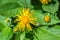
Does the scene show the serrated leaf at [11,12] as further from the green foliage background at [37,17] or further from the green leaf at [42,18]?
the green leaf at [42,18]

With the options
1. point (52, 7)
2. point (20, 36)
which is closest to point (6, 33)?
point (20, 36)

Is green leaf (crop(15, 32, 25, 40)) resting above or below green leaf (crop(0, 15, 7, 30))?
below

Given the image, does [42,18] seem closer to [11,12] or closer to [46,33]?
[46,33]

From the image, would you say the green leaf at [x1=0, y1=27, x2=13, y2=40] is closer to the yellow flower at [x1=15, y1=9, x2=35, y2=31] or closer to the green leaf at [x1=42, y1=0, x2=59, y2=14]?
the yellow flower at [x1=15, y1=9, x2=35, y2=31]

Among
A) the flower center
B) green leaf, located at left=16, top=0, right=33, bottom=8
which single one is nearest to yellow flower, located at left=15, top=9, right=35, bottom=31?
the flower center

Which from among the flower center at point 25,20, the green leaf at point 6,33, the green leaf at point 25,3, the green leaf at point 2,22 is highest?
the green leaf at point 25,3

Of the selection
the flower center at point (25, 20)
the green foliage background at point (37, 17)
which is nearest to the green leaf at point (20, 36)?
the green foliage background at point (37, 17)
